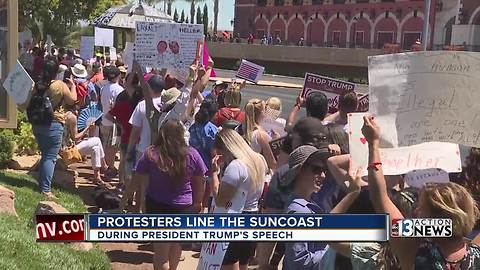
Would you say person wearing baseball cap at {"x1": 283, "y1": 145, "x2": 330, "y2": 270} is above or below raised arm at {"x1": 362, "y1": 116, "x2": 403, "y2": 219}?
below

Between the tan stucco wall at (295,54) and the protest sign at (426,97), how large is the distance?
47969 mm

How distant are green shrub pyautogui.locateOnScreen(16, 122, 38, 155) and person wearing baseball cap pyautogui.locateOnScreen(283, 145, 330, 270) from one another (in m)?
7.80

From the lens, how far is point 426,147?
364 centimetres

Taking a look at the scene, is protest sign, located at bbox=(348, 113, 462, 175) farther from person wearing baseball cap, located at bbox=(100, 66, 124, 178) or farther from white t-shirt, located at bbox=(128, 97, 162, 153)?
person wearing baseball cap, located at bbox=(100, 66, 124, 178)

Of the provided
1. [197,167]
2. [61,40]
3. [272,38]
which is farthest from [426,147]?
[272,38]

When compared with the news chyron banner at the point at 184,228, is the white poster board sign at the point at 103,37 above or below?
above

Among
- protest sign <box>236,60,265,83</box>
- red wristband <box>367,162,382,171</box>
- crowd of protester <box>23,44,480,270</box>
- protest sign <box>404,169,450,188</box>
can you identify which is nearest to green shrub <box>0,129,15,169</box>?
crowd of protester <box>23,44,480,270</box>

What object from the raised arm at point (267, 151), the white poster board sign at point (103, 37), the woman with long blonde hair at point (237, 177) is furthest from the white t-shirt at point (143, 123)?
the white poster board sign at point (103, 37)

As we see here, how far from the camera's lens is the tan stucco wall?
53688mm

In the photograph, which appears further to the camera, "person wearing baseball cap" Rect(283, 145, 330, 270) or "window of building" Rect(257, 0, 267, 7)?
"window of building" Rect(257, 0, 267, 7)

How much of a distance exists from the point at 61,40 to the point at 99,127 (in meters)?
33.0

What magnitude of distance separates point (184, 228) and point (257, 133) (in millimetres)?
3436

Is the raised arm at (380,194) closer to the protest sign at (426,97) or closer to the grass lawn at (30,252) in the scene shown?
the protest sign at (426,97)

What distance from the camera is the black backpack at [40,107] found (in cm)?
798
